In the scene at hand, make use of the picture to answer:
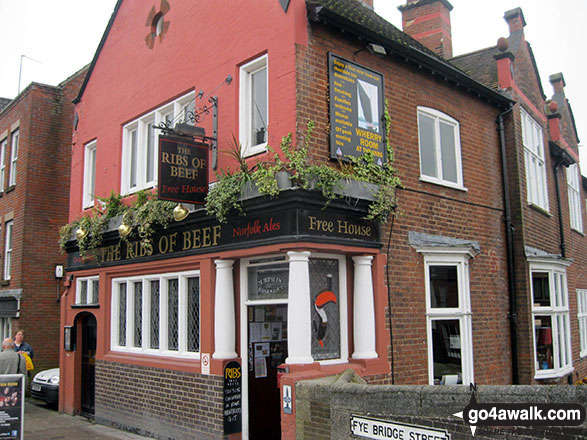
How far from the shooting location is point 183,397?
30.7 feet

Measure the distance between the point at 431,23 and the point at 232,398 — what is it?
11.0 m

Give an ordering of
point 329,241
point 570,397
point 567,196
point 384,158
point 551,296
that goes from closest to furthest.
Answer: point 570,397 < point 329,241 < point 384,158 < point 551,296 < point 567,196

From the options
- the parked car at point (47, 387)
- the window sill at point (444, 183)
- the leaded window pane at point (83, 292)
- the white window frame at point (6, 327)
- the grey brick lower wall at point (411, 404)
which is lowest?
the parked car at point (47, 387)

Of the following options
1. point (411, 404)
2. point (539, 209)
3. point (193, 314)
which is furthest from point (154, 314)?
point (539, 209)

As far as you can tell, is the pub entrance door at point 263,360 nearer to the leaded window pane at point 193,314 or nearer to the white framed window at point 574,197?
the leaded window pane at point 193,314

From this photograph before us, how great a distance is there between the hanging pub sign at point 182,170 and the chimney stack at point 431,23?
8.14 meters

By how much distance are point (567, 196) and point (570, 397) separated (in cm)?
1296

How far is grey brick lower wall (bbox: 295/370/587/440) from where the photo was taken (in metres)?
4.43

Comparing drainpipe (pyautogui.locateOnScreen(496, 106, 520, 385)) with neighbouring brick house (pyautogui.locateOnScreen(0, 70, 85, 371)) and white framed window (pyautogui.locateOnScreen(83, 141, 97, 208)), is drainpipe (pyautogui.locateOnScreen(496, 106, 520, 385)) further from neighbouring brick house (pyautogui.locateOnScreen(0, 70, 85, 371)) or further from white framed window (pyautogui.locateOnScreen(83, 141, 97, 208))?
neighbouring brick house (pyautogui.locateOnScreen(0, 70, 85, 371))

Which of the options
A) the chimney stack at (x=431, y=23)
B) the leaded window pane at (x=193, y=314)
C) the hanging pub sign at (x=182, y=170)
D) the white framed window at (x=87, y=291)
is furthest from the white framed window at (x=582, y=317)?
the white framed window at (x=87, y=291)

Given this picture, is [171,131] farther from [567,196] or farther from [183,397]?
[567,196]

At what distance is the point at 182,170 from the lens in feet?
29.0

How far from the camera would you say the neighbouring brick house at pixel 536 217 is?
37.6 ft

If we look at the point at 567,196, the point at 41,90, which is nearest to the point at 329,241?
the point at 567,196
